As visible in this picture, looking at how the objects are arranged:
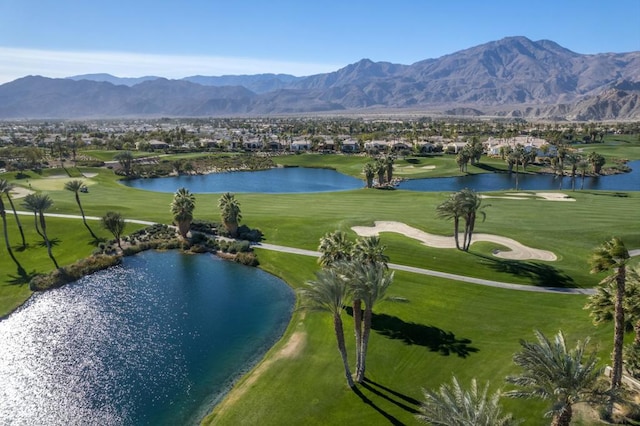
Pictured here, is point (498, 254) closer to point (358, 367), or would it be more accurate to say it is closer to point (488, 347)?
point (488, 347)

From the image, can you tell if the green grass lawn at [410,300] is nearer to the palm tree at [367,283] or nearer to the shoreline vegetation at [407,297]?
the shoreline vegetation at [407,297]

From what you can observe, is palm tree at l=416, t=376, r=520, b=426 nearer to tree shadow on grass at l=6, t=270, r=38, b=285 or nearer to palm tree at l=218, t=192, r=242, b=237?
palm tree at l=218, t=192, r=242, b=237

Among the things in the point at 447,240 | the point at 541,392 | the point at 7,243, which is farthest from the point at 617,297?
the point at 7,243

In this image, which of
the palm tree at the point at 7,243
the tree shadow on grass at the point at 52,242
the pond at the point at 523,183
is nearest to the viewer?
the palm tree at the point at 7,243

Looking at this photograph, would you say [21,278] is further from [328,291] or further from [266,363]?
[328,291]

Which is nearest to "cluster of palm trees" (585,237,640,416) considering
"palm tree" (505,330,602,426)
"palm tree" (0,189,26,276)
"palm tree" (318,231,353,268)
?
"palm tree" (505,330,602,426)

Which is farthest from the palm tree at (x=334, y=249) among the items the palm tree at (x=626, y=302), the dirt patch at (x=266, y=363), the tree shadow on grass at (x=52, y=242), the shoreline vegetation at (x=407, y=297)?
the tree shadow on grass at (x=52, y=242)

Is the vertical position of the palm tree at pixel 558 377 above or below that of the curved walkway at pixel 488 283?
above
